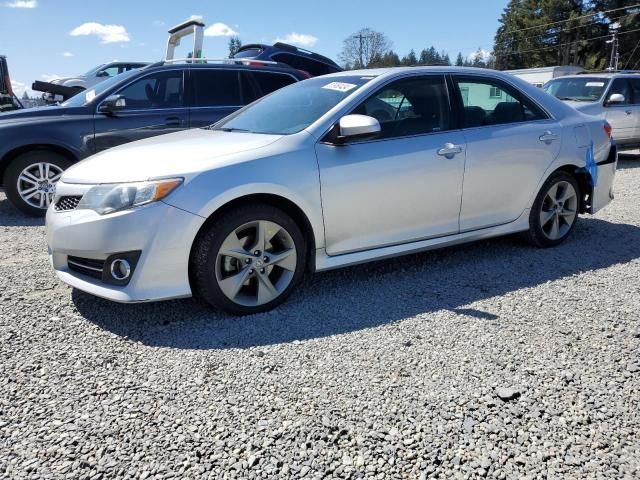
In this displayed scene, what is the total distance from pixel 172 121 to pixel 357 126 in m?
3.85

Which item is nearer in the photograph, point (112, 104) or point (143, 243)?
point (143, 243)

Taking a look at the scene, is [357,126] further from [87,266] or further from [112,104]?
[112,104]

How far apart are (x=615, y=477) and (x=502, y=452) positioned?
1.30ft

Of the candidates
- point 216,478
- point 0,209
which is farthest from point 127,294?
point 0,209

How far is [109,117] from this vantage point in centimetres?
626

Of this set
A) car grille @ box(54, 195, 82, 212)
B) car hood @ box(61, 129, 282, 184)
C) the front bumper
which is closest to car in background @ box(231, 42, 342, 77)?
car hood @ box(61, 129, 282, 184)

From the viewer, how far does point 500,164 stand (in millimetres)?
4242

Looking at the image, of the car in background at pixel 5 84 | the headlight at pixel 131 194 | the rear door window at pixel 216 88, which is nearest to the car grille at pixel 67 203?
the headlight at pixel 131 194

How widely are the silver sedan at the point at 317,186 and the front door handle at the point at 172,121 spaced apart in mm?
2438

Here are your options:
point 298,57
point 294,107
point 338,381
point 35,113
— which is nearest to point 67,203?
point 294,107

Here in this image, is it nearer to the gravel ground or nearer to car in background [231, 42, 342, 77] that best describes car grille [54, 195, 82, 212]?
the gravel ground

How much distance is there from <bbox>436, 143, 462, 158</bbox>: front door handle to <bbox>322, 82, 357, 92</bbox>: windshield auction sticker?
796 millimetres

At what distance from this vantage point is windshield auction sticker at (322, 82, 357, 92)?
3.90 meters

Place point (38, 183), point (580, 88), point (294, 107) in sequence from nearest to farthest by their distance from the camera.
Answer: point (294, 107), point (38, 183), point (580, 88)
